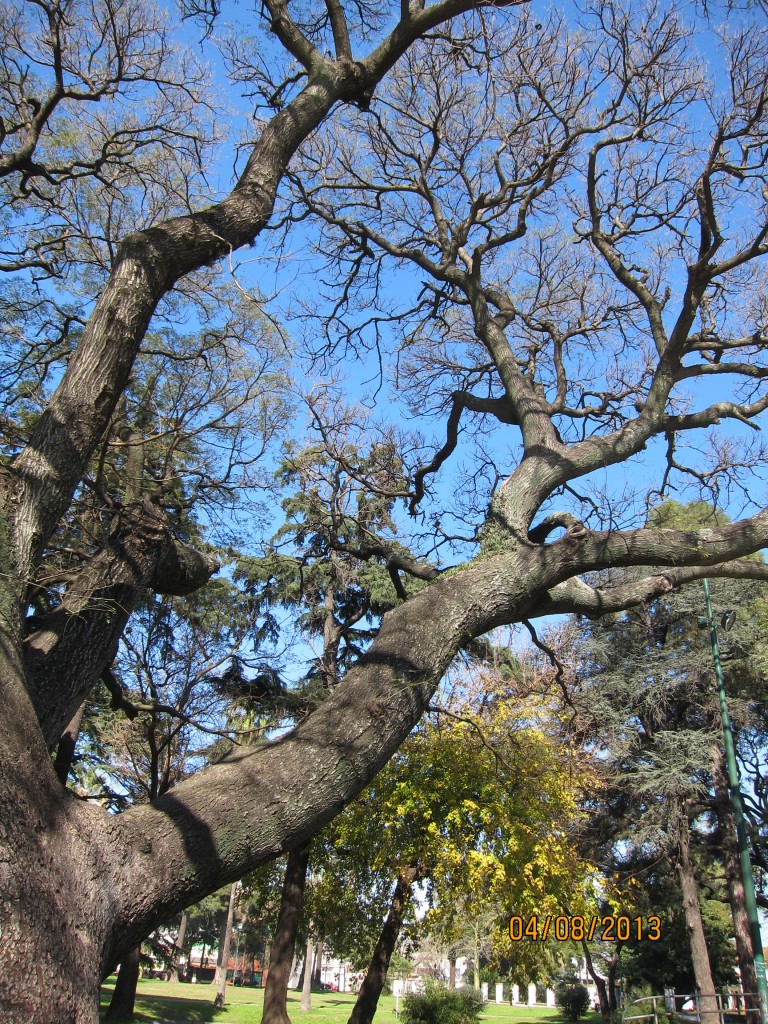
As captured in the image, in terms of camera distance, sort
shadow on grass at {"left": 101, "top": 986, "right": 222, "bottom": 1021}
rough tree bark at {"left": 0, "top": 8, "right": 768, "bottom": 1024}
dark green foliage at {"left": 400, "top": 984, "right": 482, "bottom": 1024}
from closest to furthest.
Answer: rough tree bark at {"left": 0, "top": 8, "right": 768, "bottom": 1024}, dark green foliage at {"left": 400, "top": 984, "right": 482, "bottom": 1024}, shadow on grass at {"left": 101, "top": 986, "right": 222, "bottom": 1021}

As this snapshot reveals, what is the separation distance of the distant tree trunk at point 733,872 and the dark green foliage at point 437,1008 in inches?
289

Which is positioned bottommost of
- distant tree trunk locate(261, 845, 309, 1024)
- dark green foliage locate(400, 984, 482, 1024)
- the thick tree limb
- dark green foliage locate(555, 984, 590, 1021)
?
dark green foliage locate(555, 984, 590, 1021)

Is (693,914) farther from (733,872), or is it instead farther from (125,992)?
(125,992)

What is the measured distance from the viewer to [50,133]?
7.79m

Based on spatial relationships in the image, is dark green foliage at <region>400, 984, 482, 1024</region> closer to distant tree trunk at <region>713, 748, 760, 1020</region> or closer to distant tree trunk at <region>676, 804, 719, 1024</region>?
distant tree trunk at <region>676, 804, 719, 1024</region>

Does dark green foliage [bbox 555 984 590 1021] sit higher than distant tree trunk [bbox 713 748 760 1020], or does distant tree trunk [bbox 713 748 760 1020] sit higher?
distant tree trunk [bbox 713 748 760 1020]

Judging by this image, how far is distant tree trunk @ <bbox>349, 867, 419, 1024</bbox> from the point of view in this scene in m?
12.3

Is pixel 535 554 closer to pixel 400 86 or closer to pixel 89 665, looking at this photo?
pixel 89 665

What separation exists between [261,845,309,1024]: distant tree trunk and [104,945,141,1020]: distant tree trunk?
20.8ft

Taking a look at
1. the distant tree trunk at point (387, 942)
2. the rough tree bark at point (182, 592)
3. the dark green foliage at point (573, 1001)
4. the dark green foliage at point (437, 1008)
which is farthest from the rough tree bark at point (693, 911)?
the dark green foliage at point (573, 1001)

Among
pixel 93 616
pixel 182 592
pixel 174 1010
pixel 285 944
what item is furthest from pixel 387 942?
pixel 174 1010

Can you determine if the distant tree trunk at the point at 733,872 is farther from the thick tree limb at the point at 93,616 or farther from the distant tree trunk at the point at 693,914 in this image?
the thick tree limb at the point at 93,616

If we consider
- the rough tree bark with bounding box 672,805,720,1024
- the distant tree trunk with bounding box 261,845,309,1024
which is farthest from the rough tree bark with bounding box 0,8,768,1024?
the rough tree bark with bounding box 672,805,720,1024

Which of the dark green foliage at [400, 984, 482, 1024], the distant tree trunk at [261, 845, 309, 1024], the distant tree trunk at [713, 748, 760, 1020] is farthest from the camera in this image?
the distant tree trunk at [713, 748, 760, 1020]
